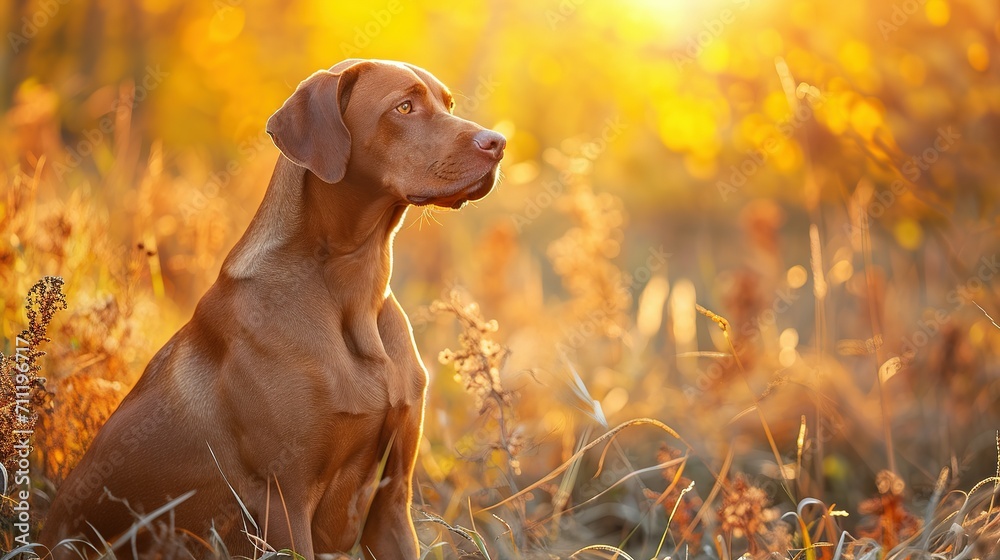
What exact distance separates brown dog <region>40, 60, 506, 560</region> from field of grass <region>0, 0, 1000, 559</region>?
162 millimetres

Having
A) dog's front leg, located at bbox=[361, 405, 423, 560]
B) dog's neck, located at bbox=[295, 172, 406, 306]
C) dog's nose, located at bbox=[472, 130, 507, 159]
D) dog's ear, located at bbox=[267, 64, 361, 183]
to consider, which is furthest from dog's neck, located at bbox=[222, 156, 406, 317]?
dog's front leg, located at bbox=[361, 405, 423, 560]

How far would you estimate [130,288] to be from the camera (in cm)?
395

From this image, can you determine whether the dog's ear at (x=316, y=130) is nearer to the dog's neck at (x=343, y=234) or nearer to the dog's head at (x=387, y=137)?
the dog's head at (x=387, y=137)

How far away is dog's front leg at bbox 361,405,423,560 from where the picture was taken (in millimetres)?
2982

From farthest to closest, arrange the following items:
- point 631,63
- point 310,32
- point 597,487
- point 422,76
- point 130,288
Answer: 1. point 310,32
2. point 631,63
3. point 597,487
4. point 130,288
5. point 422,76

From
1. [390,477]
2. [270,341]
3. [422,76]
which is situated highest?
[422,76]

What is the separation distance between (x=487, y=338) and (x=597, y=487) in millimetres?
2167

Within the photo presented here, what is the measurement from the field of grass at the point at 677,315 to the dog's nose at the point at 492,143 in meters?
0.38

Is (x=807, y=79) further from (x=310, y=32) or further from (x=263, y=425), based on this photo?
(x=310, y=32)

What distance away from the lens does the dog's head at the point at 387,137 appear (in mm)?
2859

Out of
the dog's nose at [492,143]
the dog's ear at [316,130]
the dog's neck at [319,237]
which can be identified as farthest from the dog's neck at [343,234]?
the dog's nose at [492,143]

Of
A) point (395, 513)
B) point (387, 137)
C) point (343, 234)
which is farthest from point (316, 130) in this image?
point (395, 513)

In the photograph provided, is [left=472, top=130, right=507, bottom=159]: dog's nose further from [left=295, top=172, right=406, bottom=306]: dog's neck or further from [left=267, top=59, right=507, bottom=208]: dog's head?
[left=295, top=172, right=406, bottom=306]: dog's neck

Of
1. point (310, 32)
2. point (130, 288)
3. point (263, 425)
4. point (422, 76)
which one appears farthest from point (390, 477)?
point (310, 32)
